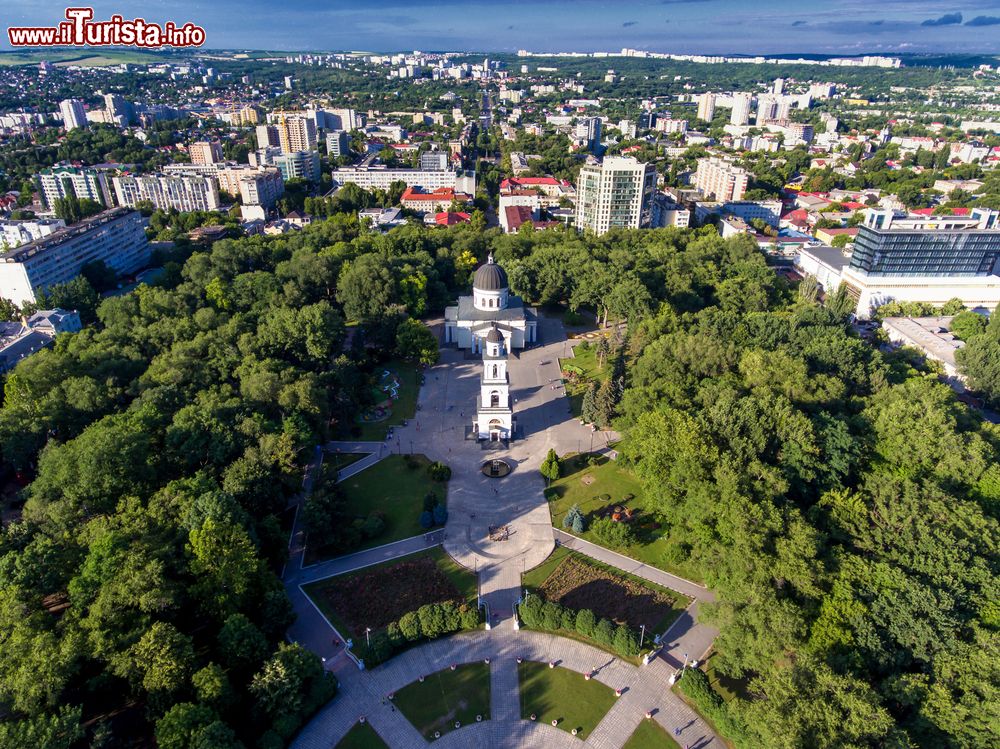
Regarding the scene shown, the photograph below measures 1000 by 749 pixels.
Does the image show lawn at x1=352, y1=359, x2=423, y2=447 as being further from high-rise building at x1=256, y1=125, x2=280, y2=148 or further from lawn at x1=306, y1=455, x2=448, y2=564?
high-rise building at x1=256, y1=125, x2=280, y2=148

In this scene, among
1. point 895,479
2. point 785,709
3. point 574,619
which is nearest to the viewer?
point 785,709

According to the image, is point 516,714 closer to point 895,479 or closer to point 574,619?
point 574,619

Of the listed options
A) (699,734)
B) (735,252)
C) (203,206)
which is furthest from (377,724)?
(203,206)

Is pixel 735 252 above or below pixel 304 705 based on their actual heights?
above

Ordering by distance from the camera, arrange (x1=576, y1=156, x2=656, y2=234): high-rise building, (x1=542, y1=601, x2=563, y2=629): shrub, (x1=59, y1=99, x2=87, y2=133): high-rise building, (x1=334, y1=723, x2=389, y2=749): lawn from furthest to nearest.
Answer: (x1=59, y1=99, x2=87, y2=133): high-rise building
(x1=576, y1=156, x2=656, y2=234): high-rise building
(x1=542, y1=601, x2=563, y2=629): shrub
(x1=334, y1=723, x2=389, y2=749): lawn

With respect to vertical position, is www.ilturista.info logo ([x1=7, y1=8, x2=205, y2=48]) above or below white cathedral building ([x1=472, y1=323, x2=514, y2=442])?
above

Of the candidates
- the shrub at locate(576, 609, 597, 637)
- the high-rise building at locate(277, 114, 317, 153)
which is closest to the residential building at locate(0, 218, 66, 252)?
the shrub at locate(576, 609, 597, 637)

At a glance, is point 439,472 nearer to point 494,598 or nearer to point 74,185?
point 494,598
